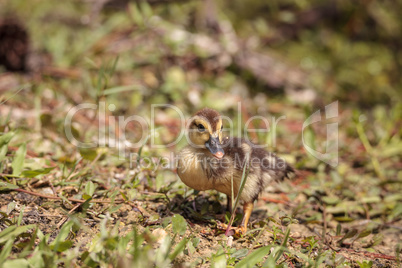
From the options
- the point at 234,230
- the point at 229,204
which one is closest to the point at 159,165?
the point at 229,204

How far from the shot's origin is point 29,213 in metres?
2.35

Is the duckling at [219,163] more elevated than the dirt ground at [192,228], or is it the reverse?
the duckling at [219,163]

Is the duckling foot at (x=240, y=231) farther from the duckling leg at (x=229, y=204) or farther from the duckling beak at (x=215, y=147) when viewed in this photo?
the duckling beak at (x=215, y=147)

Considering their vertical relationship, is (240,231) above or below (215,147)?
below

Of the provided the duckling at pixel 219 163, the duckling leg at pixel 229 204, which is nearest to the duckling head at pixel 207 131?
the duckling at pixel 219 163

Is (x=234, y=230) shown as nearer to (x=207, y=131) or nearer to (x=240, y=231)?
(x=240, y=231)

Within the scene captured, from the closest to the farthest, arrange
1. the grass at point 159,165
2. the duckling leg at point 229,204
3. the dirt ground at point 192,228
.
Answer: the grass at point 159,165 < the dirt ground at point 192,228 < the duckling leg at point 229,204

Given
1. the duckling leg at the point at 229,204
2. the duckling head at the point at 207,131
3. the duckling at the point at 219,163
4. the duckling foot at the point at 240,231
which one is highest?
the duckling head at the point at 207,131

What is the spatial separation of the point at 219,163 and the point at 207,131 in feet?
0.70

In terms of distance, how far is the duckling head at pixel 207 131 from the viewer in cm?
256

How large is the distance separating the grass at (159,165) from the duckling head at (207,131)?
422 mm

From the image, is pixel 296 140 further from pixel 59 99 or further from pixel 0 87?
pixel 0 87

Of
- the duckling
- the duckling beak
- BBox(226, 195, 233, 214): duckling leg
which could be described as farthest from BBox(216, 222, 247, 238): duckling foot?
the duckling beak

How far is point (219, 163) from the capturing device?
253 centimetres
